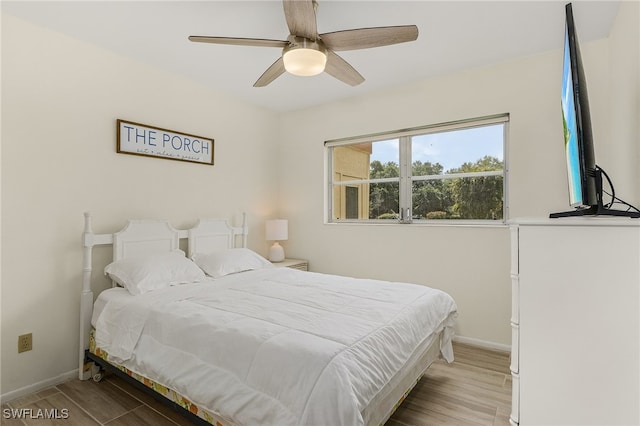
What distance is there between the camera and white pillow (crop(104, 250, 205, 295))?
247cm

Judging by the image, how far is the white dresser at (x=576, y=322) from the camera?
3.19ft

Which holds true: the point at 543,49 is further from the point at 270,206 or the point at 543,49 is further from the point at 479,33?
the point at 270,206

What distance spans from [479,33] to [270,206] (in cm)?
296

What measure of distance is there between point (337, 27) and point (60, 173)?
2.35 metres

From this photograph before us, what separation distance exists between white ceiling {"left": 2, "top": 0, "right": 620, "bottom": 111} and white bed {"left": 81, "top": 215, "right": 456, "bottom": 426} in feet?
4.95

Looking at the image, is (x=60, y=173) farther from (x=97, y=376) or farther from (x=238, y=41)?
(x=238, y=41)

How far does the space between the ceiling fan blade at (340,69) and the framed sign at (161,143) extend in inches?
68.5

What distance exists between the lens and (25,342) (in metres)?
2.37

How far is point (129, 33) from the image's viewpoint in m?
2.55


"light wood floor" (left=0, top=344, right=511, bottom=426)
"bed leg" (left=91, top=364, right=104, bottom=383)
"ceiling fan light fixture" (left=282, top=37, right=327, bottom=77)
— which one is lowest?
"light wood floor" (left=0, top=344, right=511, bottom=426)

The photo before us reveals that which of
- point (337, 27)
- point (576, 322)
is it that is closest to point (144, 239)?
point (337, 27)

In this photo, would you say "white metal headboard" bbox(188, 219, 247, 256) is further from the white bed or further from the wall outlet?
the wall outlet

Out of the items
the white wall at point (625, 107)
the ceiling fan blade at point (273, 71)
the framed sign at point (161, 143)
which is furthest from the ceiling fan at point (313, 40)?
the framed sign at point (161, 143)

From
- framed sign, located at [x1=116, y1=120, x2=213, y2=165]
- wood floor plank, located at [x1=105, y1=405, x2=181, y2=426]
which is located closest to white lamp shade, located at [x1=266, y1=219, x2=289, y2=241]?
framed sign, located at [x1=116, y1=120, x2=213, y2=165]
